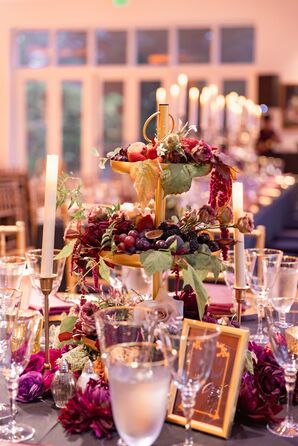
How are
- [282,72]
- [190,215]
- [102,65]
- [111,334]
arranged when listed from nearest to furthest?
[111,334] < [190,215] < [282,72] < [102,65]

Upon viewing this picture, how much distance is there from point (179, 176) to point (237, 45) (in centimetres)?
1094

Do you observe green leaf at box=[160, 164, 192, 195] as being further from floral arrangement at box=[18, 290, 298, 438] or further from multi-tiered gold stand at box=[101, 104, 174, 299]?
floral arrangement at box=[18, 290, 298, 438]

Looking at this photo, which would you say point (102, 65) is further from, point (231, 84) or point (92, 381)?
point (92, 381)

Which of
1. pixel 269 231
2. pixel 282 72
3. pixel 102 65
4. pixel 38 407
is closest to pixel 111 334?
pixel 38 407

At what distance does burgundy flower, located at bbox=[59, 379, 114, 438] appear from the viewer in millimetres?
1487

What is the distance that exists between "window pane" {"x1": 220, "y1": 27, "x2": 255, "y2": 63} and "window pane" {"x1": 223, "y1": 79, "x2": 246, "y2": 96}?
378 mm

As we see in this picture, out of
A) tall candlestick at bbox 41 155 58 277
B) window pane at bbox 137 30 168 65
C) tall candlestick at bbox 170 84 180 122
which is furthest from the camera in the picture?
window pane at bbox 137 30 168 65

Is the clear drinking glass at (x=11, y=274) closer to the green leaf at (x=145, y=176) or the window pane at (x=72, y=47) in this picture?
the green leaf at (x=145, y=176)

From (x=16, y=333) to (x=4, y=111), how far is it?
38.5ft

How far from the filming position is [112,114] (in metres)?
12.8

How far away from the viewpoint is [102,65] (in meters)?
12.7

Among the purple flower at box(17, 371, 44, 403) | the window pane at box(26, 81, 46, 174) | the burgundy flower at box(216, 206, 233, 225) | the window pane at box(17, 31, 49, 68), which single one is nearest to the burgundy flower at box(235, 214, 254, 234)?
the burgundy flower at box(216, 206, 233, 225)

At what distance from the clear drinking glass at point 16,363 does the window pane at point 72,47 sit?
38.4 ft

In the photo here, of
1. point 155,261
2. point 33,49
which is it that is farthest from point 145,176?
point 33,49
